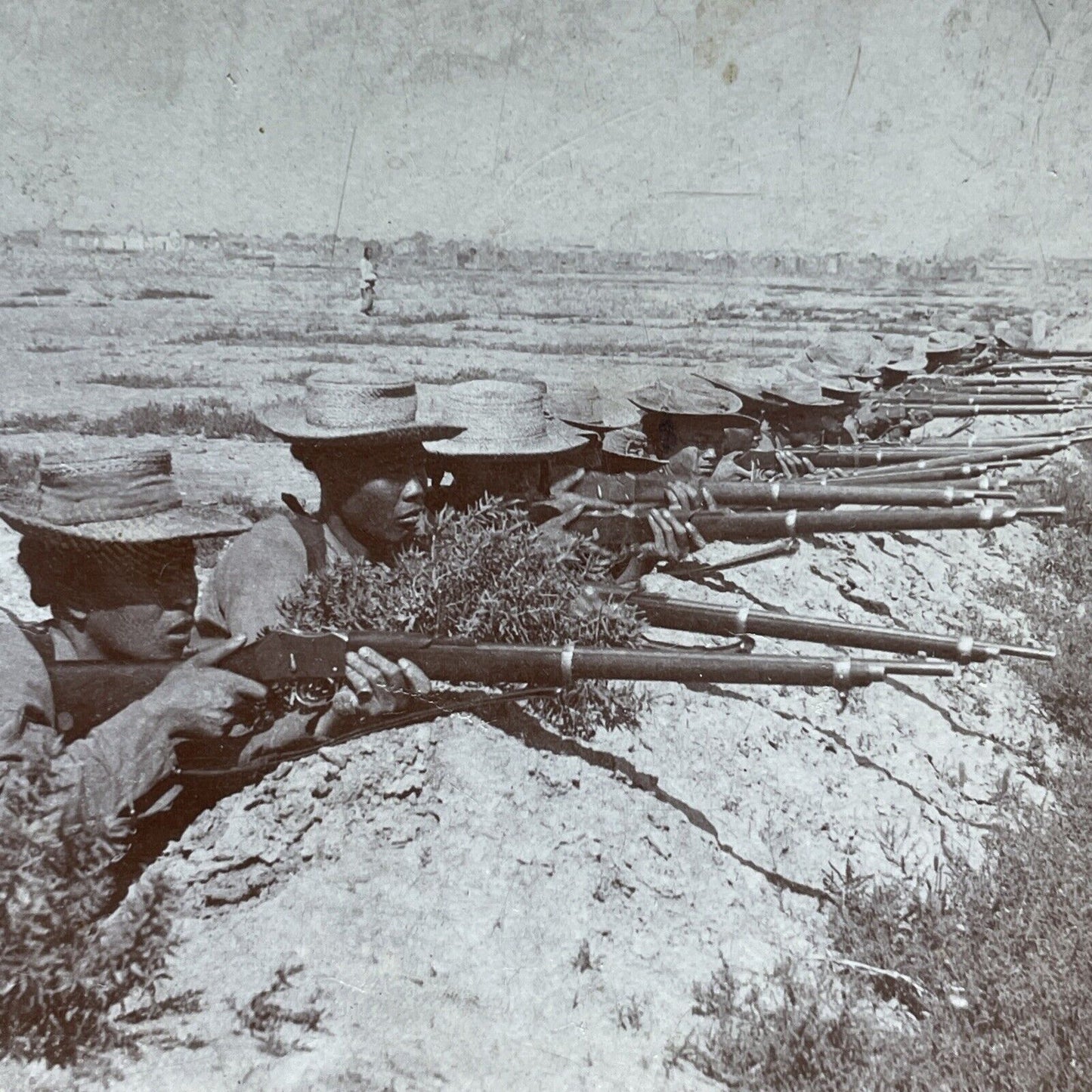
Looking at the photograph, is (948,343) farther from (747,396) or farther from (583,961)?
(583,961)

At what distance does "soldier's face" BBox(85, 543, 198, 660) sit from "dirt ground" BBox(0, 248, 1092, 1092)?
0.91 m

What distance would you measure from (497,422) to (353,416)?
4.11ft

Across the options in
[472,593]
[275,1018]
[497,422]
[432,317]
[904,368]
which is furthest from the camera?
[432,317]

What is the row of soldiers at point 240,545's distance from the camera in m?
3.00

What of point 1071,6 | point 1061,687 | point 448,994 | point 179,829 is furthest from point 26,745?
point 1071,6

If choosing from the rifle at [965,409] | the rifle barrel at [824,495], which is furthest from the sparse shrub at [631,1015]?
the rifle at [965,409]

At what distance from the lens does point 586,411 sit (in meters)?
7.66

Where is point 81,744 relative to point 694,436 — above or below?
below

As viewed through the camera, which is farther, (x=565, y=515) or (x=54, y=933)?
(x=565, y=515)

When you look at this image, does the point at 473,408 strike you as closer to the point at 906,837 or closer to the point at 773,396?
the point at 906,837

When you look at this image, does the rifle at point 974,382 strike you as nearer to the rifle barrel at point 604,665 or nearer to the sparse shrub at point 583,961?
the rifle barrel at point 604,665

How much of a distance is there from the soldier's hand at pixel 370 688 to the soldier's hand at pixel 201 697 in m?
0.34

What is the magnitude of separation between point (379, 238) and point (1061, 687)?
6304 mm

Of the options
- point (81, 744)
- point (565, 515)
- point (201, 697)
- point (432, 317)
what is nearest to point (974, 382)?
point (432, 317)
